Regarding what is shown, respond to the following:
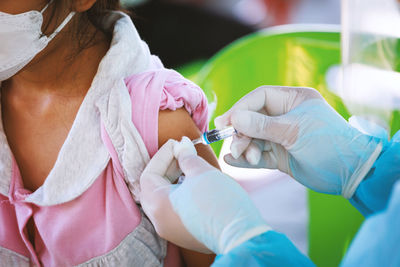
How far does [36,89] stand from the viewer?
1.12 meters

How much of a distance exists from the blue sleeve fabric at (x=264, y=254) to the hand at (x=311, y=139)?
0.22 meters

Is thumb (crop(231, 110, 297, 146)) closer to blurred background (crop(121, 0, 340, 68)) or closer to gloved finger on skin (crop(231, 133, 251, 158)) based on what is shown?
gloved finger on skin (crop(231, 133, 251, 158))

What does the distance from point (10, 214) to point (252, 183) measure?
2.53 ft

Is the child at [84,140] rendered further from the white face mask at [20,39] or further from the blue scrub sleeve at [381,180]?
the blue scrub sleeve at [381,180]

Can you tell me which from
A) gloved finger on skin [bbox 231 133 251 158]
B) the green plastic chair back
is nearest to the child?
gloved finger on skin [bbox 231 133 251 158]

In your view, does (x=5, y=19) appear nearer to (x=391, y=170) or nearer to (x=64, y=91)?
(x=64, y=91)

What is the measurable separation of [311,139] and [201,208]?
285 millimetres

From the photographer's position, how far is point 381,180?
841 mm

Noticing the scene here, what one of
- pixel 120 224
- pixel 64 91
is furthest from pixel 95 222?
pixel 64 91

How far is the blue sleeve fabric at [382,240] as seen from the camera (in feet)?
1.87

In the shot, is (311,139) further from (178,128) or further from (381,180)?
(178,128)

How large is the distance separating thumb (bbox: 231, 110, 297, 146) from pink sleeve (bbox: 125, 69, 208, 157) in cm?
15

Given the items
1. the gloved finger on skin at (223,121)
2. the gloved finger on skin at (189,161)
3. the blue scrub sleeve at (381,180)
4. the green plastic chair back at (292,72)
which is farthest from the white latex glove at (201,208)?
the green plastic chair back at (292,72)

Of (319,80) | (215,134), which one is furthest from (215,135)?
(319,80)
